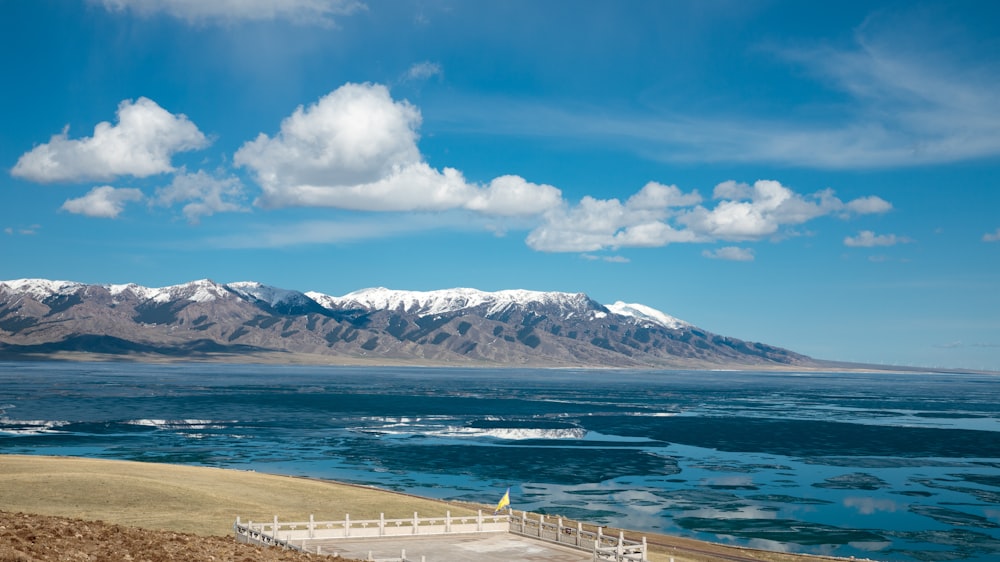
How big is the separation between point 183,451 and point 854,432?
98355 mm

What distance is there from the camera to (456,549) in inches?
1740

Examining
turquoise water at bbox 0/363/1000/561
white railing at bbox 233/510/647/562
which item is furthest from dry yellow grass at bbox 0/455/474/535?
turquoise water at bbox 0/363/1000/561

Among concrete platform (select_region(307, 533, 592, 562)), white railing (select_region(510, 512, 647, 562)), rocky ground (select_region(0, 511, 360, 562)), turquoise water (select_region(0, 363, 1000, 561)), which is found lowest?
turquoise water (select_region(0, 363, 1000, 561))

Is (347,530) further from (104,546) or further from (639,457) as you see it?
(639,457)

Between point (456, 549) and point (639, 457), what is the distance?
68.3 metres

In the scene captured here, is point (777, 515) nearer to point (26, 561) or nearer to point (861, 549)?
point (861, 549)

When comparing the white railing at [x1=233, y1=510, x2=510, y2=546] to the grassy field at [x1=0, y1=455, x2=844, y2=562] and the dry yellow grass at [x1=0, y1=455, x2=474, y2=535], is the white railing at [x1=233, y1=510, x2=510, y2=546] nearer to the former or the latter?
the dry yellow grass at [x1=0, y1=455, x2=474, y2=535]

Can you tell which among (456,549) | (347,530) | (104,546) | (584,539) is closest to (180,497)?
(347,530)

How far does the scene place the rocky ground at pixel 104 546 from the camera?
30078mm

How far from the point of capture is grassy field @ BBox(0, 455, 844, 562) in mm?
56656

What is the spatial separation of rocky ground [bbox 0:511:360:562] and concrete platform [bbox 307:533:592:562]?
6236 millimetres

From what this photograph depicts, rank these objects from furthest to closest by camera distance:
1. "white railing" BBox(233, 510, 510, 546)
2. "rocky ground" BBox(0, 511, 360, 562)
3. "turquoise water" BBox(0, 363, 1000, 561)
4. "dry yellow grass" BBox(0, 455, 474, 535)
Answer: "turquoise water" BBox(0, 363, 1000, 561) → "dry yellow grass" BBox(0, 455, 474, 535) → "white railing" BBox(233, 510, 510, 546) → "rocky ground" BBox(0, 511, 360, 562)

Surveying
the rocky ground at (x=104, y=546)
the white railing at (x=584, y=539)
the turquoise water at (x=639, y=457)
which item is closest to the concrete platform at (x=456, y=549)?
the white railing at (x=584, y=539)

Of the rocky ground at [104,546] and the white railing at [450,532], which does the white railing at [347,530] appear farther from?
the rocky ground at [104,546]
